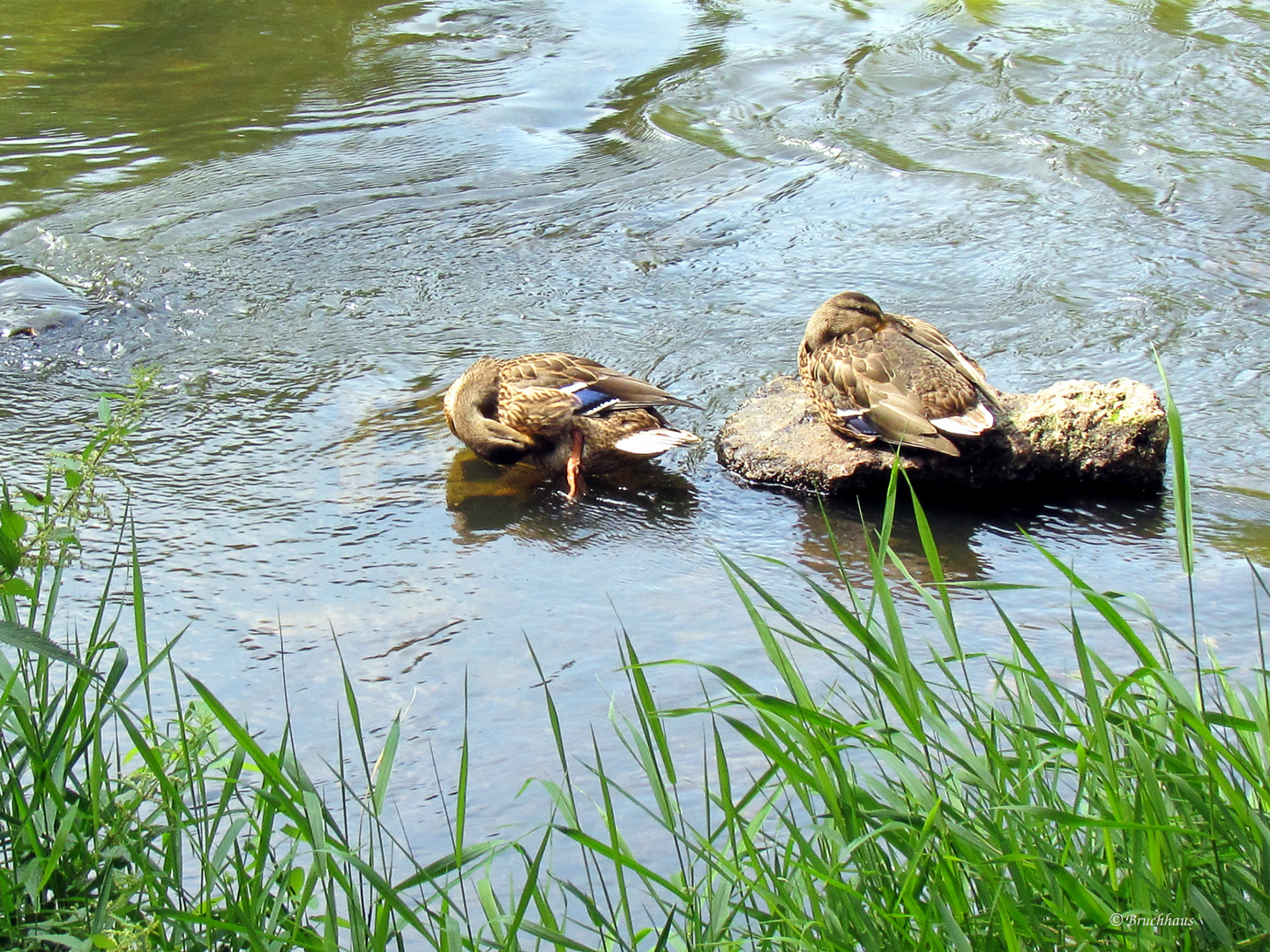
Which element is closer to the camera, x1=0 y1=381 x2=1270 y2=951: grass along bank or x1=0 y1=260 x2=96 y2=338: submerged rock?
x1=0 y1=381 x2=1270 y2=951: grass along bank

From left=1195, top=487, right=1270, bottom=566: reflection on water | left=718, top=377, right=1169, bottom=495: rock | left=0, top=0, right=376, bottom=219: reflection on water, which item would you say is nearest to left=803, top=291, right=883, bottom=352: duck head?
left=718, top=377, right=1169, bottom=495: rock

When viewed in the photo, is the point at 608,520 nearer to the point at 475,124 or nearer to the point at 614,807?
the point at 614,807

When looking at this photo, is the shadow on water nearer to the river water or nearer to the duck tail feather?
the river water

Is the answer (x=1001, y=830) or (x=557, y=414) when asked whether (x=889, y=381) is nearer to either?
(x=557, y=414)

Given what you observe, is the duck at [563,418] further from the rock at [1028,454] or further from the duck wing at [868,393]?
the duck wing at [868,393]

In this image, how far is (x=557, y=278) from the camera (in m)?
7.21

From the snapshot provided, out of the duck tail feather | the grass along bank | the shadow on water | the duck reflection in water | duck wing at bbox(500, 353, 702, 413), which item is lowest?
the duck reflection in water

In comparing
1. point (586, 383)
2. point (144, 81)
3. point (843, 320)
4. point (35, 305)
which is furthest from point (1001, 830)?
point (144, 81)

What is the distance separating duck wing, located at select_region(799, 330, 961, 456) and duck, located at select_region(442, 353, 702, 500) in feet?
1.90

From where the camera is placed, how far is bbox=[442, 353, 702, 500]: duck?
5.24m

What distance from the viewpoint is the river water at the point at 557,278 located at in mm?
4242

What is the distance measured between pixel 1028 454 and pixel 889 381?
2.03 ft

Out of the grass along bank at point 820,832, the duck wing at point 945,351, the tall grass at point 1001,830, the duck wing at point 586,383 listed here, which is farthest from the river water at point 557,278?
the tall grass at point 1001,830

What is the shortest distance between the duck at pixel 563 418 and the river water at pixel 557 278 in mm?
209
